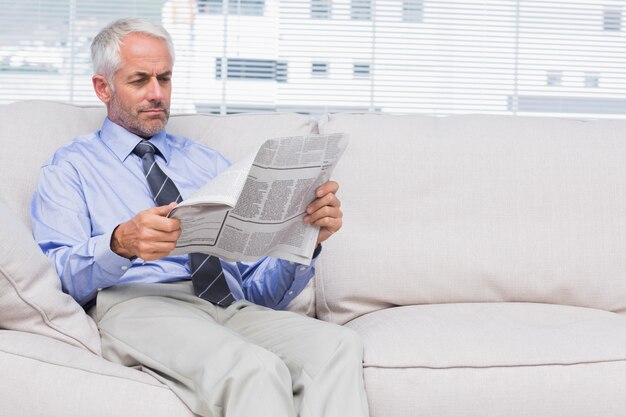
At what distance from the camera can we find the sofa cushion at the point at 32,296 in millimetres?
1588

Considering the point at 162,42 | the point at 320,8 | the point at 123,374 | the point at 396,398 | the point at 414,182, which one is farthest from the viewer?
the point at 320,8

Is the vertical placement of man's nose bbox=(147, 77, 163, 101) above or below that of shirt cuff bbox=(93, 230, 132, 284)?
above

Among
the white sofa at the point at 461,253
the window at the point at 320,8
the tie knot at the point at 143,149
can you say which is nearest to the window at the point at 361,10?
the window at the point at 320,8

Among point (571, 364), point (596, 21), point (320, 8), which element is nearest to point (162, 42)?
point (571, 364)

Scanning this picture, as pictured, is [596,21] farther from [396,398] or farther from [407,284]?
[396,398]

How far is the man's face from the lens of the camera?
6.66ft

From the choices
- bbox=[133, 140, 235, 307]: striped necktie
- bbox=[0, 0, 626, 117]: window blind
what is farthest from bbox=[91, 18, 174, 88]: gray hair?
bbox=[0, 0, 626, 117]: window blind

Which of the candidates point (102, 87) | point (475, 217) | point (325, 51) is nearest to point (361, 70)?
point (325, 51)

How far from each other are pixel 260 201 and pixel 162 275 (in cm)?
44

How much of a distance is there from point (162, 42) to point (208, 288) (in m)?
0.64

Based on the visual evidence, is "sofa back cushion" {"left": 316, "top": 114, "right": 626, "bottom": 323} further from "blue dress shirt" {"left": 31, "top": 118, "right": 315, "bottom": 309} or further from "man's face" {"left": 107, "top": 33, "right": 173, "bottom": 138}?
"man's face" {"left": 107, "top": 33, "right": 173, "bottom": 138}

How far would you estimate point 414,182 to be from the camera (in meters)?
2.20

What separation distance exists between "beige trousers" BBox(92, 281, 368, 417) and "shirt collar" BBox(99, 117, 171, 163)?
36cm

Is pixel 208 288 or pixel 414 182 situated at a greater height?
pixel 414 182
